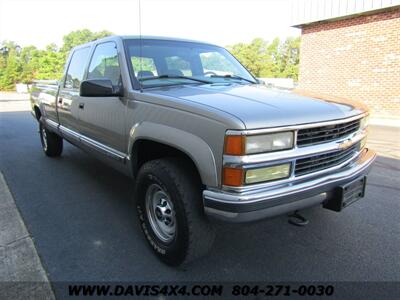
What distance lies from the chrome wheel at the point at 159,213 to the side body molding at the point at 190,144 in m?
0.41

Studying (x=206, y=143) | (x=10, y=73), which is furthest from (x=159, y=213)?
(x=10, y=73)

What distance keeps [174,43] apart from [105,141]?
1281 millimetres

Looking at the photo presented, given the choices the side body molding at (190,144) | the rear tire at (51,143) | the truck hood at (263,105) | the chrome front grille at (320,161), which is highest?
the truck hood at (263,105)

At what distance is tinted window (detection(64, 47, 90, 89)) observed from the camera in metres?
4.43

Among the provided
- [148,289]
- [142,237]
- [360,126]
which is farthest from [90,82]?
[360,126]

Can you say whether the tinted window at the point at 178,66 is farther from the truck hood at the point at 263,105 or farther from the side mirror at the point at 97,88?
the side mirror at the point at 97,88

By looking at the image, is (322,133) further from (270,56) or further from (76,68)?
(270,56)

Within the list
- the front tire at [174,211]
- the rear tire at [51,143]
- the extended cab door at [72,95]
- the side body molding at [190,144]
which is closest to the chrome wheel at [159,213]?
the front tire at [174,211]

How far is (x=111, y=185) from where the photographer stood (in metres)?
4.73

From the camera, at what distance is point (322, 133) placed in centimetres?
246

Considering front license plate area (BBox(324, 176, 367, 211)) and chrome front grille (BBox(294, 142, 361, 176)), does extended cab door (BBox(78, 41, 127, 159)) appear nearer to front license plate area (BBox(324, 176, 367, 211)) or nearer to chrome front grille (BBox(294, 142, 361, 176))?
chrome front grille (BBox(294, 142, 361, 176))

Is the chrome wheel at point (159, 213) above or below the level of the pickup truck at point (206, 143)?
below

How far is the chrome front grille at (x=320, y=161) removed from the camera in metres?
2.35

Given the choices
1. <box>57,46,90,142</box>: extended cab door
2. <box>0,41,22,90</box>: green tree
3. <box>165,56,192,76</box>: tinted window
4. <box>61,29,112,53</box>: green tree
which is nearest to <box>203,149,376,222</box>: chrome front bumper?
<box>165,56,192,76</box>: tinted window
